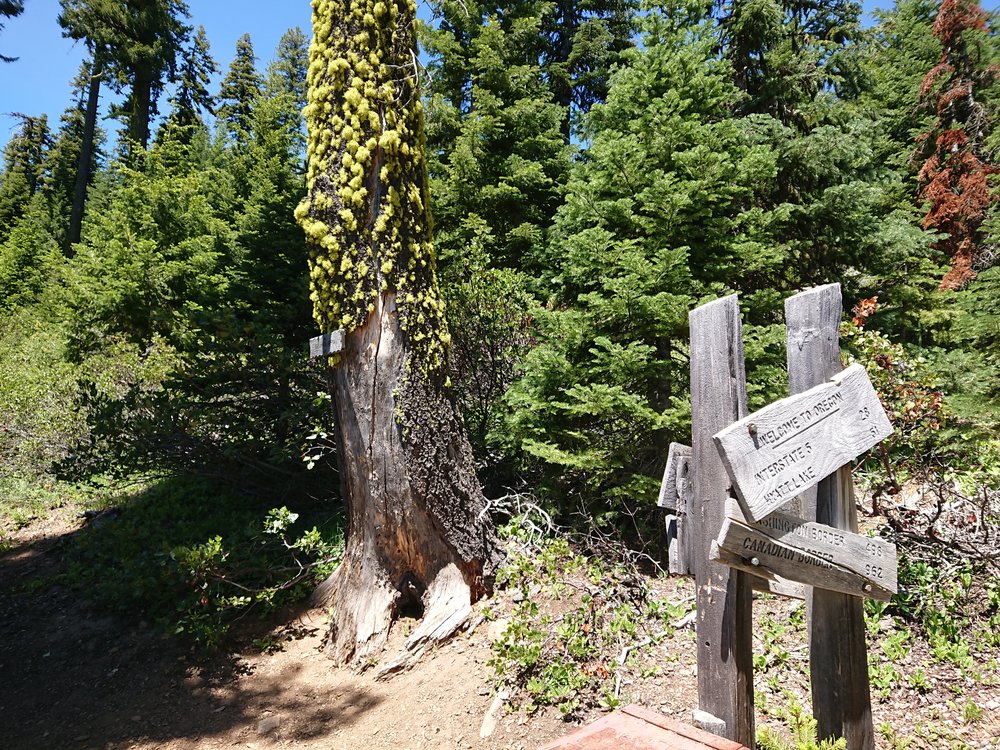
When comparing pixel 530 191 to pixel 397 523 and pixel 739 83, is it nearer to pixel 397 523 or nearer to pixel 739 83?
pixel 739 83

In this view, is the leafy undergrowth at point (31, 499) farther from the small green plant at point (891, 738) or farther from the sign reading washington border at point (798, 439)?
the small green plant at point (891, 738)

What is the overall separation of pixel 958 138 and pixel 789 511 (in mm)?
15310

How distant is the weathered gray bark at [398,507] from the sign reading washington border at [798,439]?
329cm

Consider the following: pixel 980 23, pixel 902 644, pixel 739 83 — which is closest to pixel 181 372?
pixel 902 644

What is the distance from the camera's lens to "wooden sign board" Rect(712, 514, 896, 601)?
203cm

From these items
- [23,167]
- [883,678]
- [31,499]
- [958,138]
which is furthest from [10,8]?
[23,167]

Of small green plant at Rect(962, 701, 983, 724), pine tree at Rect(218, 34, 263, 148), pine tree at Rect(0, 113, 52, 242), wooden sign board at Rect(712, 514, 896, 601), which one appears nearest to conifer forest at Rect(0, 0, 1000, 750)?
small green plant at Rect(962, 701, 983, 724)

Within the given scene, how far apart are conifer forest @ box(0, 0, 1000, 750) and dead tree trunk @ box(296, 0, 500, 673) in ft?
0.08

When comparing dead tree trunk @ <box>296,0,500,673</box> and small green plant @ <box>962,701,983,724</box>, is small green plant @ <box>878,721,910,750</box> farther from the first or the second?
dead tree trunk @ <box>296,0,500,673</box>

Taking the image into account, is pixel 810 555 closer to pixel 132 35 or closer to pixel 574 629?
pixel 574 629

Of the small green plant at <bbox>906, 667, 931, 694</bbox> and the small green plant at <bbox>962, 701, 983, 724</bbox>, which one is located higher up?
the small green plant at <bbox>906, 667, 931, 694</bbox>

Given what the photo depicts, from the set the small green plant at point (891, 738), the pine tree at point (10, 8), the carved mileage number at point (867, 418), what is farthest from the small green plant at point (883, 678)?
the pine tree at point (10, 8)

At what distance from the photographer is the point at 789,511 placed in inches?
85.4

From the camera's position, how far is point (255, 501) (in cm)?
754
